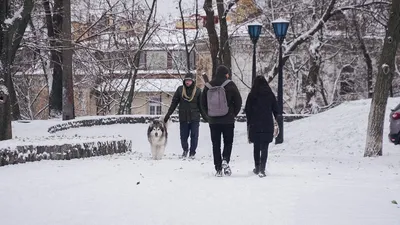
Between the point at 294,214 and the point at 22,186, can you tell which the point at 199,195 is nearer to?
the point at 294,214

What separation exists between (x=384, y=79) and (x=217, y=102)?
6.37 metres

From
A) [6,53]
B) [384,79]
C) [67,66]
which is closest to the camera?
[6,53]

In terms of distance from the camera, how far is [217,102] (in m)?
10.1

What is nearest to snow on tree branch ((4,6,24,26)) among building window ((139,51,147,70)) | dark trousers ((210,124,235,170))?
dark trousers ((210,124,235,170))

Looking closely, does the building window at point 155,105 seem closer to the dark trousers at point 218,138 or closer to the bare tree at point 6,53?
the bare tree at point 6,53

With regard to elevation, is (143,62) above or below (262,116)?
above

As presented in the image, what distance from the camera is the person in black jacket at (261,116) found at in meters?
10.3

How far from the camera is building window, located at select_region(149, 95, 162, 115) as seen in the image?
53.5 m

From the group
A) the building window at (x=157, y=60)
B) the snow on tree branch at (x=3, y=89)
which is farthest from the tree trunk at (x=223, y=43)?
the building window at (x=157, y=60)

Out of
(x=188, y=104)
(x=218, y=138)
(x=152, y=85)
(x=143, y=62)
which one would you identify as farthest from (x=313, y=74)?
(x=218, y=138)

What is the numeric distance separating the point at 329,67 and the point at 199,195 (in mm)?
39876

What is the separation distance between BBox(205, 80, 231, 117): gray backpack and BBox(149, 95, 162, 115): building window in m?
41.8

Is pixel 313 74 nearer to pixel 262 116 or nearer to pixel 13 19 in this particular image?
pixel 13 19

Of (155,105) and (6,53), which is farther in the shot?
(155,105)
